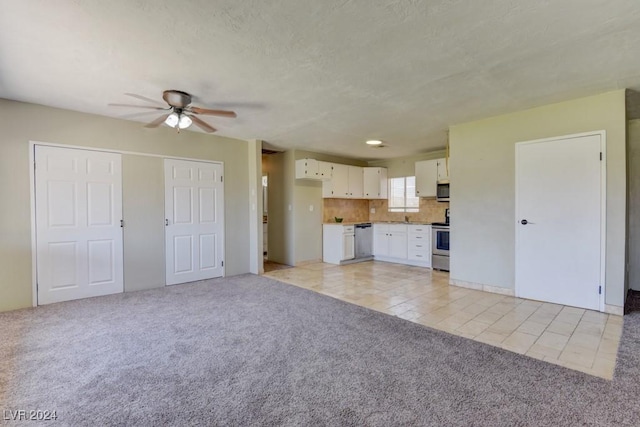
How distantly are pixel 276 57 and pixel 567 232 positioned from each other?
12.3 feet

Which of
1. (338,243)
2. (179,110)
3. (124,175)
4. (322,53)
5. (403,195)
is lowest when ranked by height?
(338,243)

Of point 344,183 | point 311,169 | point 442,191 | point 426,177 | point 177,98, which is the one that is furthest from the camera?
point 344,183

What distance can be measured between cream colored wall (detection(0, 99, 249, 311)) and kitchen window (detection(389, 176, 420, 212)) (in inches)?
146

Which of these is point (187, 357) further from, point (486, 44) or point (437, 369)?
point (486, 44)

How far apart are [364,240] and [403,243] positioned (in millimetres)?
885

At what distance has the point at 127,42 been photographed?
2.34 metres

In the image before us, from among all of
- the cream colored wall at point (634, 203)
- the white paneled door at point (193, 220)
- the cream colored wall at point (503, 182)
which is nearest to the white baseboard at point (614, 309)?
the cream colored wall at point (503, 182)

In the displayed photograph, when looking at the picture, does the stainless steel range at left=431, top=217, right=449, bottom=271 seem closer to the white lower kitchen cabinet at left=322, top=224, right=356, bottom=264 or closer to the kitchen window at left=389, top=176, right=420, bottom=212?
the kitchen window at left=389, top=176, right=420, bottom=212

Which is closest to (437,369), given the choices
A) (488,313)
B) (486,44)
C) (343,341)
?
(343,341)

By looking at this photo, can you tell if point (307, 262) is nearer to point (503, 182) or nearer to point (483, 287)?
point (483, 287)

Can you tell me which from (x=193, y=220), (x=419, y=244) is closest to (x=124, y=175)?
(x=193, y=220)

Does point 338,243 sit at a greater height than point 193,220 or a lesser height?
lesser

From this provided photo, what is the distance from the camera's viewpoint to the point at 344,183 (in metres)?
7.08

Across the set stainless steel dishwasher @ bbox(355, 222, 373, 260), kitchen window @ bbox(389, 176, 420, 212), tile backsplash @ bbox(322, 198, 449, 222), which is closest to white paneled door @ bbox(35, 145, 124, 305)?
tile backsplash @ bbox(322, 198, 449, 222)
